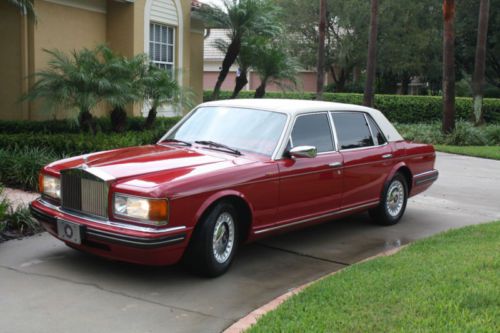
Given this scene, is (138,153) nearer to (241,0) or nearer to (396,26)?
(241,0)

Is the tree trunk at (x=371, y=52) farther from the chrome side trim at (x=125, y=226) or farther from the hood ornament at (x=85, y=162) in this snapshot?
the chrome side trim at (x=125, y=226)

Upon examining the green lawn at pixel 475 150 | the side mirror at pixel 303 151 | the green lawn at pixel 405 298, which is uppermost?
the side mirror at pixel 303 151

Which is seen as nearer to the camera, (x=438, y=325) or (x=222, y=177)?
(x=438, y=325)

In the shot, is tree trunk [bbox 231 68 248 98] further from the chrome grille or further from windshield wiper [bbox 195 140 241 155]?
the chrome grille

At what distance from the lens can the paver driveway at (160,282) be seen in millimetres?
4758

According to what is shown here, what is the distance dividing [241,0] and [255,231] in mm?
12516

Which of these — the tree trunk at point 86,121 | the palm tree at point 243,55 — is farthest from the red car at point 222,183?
the palm tree at point 243,55

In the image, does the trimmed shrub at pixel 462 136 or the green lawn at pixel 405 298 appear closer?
the green lawn at pixel 405 298

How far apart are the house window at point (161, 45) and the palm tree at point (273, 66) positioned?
2.55 meters

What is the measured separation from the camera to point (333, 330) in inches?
168

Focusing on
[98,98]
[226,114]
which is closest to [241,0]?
[98,98]

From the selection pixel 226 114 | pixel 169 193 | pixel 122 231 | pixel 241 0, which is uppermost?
pixel 241 0

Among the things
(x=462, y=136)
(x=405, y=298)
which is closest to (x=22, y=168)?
(x=405, y=298)

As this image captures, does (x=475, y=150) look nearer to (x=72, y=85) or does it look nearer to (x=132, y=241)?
(x=72, y=85)
